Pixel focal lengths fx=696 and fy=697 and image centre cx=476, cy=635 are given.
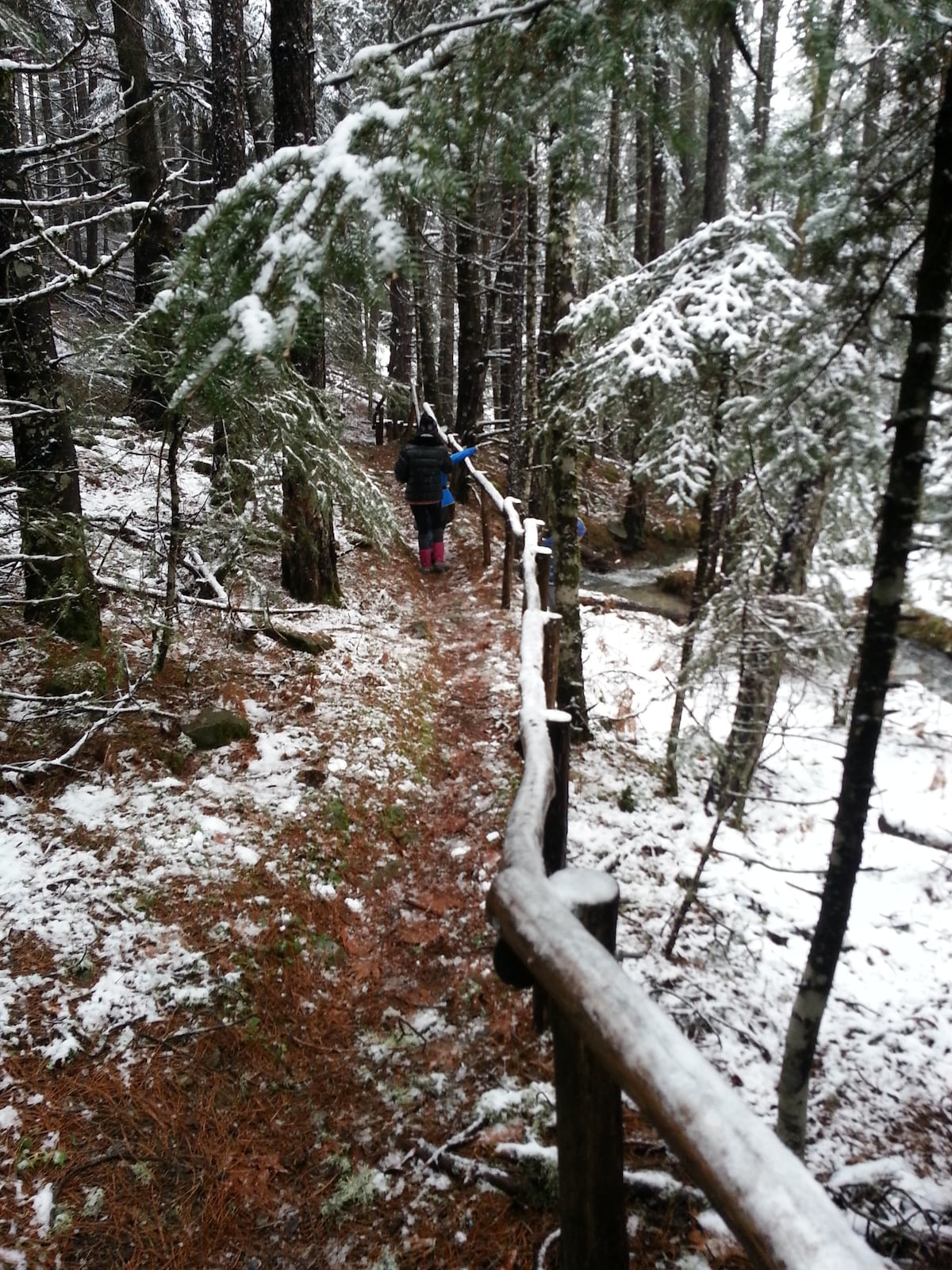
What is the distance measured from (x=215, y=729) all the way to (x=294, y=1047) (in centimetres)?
266

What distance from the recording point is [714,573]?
7.26 meters

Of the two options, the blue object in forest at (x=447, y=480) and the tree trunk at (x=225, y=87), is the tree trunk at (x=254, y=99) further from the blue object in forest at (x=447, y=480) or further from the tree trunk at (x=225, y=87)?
the blue object in forest at (x=447, y=480)

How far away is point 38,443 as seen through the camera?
5.70m

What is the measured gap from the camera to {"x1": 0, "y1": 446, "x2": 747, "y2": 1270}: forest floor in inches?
116

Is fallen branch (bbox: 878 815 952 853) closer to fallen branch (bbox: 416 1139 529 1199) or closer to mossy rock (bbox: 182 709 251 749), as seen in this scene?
fallen branch (bbox: 416 1139 529 1199)

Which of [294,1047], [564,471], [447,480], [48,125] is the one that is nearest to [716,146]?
[447,480]

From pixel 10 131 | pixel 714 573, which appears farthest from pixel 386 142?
pixel 714 573

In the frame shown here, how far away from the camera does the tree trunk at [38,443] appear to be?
5.14 meters

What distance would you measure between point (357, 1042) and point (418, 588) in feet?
27.0

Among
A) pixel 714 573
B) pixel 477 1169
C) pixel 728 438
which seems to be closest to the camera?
pixel 477 1169

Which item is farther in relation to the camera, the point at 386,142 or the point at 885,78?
the point at 885,78

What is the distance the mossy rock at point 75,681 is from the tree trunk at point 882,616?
4981 mm

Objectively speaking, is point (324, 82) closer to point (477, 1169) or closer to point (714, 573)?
point (477, 1169)

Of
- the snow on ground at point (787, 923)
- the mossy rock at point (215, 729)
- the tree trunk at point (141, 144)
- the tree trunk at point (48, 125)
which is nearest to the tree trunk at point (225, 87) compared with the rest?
the tree trunk at point (141, 144)
